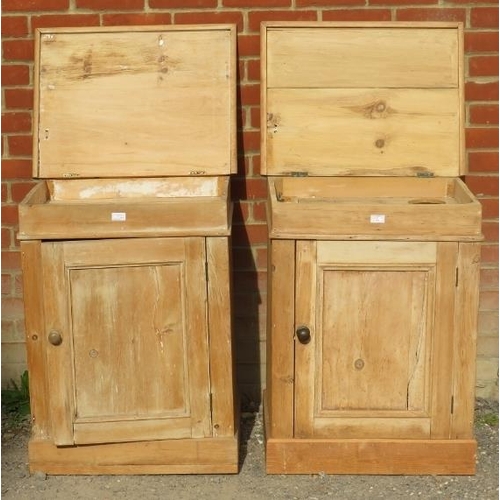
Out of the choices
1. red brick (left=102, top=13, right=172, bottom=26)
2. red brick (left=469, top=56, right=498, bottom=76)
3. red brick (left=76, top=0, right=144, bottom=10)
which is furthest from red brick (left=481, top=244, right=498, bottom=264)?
red brick (left=76, top=0, right=144, bottom=10)

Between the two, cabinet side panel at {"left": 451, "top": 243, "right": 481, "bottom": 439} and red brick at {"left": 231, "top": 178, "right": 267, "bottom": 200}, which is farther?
red brick at {"left": 231, "top": 178, "right": 267, "bottom": 200}

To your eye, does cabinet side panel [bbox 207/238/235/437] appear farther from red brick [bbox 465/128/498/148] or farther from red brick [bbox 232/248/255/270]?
red brick [bbox 465/128/498/148]

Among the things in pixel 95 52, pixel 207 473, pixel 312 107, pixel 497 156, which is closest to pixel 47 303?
pixel 207 473

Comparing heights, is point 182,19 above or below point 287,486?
above

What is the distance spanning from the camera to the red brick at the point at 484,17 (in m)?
3.63

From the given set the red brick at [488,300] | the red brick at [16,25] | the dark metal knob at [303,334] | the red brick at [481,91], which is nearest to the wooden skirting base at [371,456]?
the dark metal knob at [303,334]

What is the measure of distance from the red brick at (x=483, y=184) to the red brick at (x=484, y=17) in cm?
64

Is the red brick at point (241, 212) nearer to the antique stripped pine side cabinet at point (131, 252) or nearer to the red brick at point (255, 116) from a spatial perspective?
the antique stripped pine side cabinet at point (131, 252)

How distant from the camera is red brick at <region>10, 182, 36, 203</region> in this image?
3.78 metres

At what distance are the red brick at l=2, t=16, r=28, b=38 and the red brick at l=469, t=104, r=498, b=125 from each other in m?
1.92

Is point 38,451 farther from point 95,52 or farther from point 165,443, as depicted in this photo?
point 95,52

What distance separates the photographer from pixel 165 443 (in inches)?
128

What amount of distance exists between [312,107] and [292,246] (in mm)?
767

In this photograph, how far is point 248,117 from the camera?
3.73m
